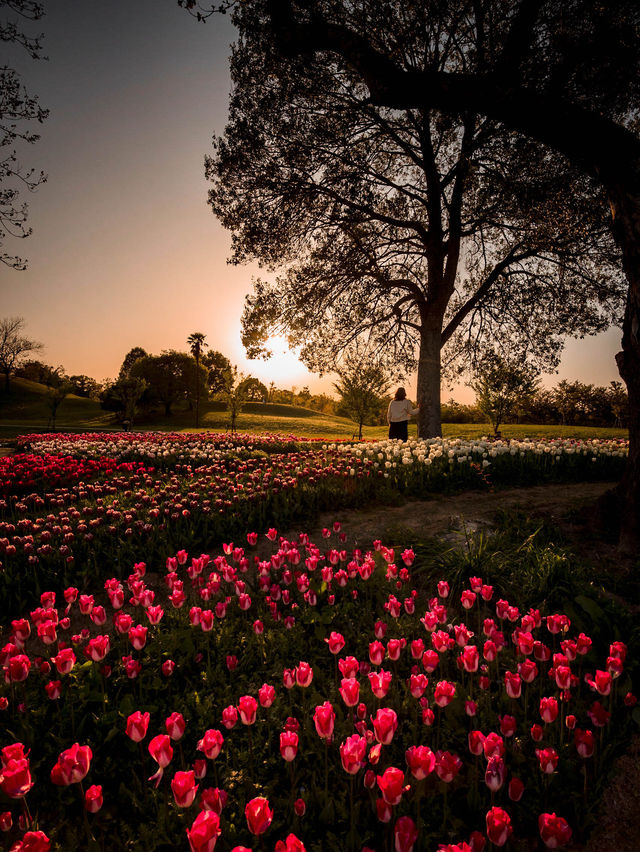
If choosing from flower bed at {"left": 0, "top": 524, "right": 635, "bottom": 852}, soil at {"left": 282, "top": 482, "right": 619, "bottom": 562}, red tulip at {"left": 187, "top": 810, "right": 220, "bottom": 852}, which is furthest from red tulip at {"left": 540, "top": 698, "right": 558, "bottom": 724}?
soil at {"left": 282, "top": 482, "right": 619, "bottom": 562}

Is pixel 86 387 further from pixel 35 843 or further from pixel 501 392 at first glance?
pixel 35 843

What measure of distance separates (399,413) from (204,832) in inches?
543

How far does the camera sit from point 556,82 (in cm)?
693

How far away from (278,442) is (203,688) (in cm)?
1297

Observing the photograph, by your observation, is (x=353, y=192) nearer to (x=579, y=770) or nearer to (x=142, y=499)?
(x=142, y=499)

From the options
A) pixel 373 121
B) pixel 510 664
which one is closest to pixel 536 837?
pixel 510 664

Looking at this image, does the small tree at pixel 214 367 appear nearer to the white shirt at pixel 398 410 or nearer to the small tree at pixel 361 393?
the small tree at pixel 361 393

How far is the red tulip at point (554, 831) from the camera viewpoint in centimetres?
150

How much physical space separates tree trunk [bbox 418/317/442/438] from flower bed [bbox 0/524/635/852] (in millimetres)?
11660

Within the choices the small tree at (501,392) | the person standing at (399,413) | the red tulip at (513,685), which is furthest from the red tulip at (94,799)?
the small tree at (501,392)

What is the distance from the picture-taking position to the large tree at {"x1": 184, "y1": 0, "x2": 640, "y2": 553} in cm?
504

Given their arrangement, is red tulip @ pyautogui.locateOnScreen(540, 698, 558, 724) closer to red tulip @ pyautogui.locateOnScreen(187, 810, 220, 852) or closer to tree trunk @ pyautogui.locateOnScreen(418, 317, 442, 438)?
red tulip @ pyautogui.locateOnScreen(187, 810, 220, 852)

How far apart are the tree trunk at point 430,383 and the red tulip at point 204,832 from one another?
14.3m

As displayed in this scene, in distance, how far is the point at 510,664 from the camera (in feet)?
11.0
